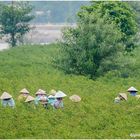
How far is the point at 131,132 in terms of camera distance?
15281mm

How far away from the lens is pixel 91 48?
25.1 m

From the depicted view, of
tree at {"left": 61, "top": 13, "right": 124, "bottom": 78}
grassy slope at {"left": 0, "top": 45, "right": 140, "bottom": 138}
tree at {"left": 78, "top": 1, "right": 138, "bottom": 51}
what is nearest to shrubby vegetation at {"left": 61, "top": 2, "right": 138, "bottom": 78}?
tree at {"left": 61, "top": 13, "right": 124, "bottom": 78}

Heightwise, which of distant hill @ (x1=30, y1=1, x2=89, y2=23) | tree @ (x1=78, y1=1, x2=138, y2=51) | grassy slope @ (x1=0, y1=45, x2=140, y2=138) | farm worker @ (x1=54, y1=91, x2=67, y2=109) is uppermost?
tree @ (x1=78, y1=1, x2=138, y2=51)

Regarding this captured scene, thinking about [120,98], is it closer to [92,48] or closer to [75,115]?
[75,115]

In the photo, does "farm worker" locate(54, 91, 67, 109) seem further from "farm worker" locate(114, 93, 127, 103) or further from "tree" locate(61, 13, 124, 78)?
"tree" locate(61, 13, 124, 78)

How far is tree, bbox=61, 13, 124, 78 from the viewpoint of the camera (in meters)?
25.0

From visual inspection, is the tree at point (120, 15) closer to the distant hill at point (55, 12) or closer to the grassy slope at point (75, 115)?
the grassy slope at point (75, 115)

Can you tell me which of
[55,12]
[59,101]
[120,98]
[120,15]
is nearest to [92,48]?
[120,15]

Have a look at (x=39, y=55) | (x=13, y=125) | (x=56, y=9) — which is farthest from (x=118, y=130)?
(x=56, y=9)

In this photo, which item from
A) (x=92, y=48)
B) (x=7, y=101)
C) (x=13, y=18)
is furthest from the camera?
(x=13, y=18)

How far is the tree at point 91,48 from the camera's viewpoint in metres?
25.0

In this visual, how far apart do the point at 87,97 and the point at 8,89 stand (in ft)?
11.5

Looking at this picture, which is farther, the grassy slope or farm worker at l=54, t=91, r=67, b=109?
farm worker at l=54, t=91, r=67, b=109

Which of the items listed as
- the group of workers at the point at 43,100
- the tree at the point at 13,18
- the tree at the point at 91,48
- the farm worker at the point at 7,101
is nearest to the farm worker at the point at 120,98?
the group of workers at the point at 43,100
